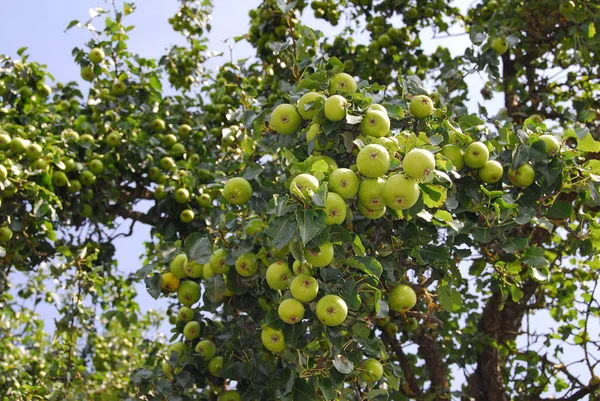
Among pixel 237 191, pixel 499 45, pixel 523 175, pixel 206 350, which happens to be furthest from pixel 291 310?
pixel 499 45

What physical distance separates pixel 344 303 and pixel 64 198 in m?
2.64

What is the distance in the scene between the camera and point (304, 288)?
203 centimetres

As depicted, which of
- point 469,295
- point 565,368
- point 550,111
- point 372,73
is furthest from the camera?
point 550,111

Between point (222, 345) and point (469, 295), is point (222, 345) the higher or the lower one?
the lower one

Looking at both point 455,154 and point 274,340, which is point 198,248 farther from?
point 455,154

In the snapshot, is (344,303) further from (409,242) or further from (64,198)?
(64,198)

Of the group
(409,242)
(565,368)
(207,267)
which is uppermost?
(565,368)

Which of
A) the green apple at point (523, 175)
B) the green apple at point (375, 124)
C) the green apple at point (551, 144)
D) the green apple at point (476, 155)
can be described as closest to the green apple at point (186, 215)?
the green apple at point (375, 124)

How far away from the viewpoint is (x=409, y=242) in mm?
2455

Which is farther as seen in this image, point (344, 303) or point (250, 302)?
point (250, 302)

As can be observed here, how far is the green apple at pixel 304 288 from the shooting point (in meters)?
2.03

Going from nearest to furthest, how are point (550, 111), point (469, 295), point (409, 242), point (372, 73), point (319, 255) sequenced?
point (319, 255), point (409, 242), point (469, 295), point (372, 73), point (550, 111)

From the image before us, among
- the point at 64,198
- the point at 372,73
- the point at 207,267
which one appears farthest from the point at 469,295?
the point at 64,198

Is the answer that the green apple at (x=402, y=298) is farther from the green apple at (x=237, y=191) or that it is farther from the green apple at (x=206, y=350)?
the green apple at (x=206, y=350)
